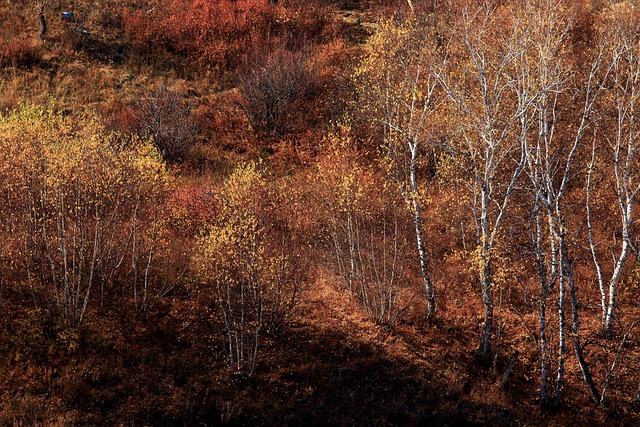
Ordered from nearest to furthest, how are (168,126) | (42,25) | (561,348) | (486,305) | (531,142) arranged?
(561,348), (486,305), (531,142), (168,126), (42,25)

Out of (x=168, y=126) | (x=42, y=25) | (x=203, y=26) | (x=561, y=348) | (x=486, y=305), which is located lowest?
(x=561, y=348)

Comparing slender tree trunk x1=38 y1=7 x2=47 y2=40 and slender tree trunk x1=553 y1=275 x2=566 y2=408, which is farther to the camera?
slender tree trunk x1=38 y1=7 x2=47 y2=40

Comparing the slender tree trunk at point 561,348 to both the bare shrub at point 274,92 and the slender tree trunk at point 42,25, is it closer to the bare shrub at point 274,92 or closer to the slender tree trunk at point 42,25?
the bare shrub at point 274,92

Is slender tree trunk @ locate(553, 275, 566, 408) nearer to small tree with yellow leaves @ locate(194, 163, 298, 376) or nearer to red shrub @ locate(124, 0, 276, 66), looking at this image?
small tree with yellow leaves @ locate(194, 163, 298, 376)

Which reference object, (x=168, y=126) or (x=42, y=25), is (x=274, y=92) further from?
(x=42, y=25)

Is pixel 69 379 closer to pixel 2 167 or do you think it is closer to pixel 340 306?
pixel 2 167

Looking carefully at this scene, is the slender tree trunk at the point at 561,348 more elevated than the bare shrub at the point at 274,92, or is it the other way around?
the bare shrub at the point at 274,92

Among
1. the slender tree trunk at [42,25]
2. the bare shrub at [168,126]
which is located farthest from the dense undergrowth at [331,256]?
the slender tree trunk at [42,25]

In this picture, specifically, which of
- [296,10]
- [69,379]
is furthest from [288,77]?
[69,379]

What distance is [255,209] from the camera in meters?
19.6

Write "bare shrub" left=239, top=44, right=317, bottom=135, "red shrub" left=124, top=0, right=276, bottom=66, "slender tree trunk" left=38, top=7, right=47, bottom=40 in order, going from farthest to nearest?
"red shrub" left=124, top=0, right=276, bottom=66 → "slender tree trunk" left=38, top=7, right=47, bottom=40 → "bare shrub" left=239, top=44, right=317, bottom=135

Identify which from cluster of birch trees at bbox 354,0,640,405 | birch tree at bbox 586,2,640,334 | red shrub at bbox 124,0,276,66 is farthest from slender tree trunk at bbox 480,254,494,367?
red shrub at bbox 124,0,276,66

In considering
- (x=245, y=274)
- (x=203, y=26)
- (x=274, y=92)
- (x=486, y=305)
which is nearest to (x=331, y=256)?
(x=245, y=274)

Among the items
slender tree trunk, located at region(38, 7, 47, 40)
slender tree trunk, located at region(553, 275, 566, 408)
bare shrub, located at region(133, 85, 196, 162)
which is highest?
slender tree trunk, located at region(38, 7, 47, 40)
